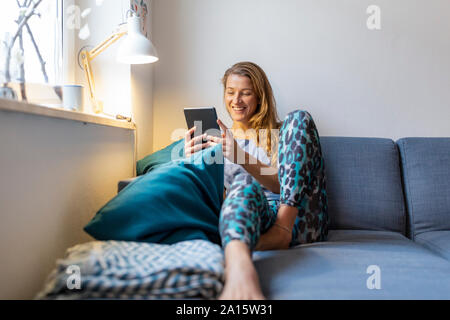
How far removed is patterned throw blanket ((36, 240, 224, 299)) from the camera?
2.17ft

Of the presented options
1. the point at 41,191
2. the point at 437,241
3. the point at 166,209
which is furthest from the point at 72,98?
the point at 437,241

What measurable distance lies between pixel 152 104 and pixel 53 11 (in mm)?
633

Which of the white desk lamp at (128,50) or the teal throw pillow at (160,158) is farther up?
the white desk lamp at (128,50)

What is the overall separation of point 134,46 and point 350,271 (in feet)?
3.21

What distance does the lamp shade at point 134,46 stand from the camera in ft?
4.11

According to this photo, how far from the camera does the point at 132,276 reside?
2.21 feet

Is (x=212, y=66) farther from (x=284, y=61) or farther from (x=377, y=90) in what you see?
(x=377, y=90)

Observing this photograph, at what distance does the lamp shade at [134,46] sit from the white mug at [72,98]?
0.22 m

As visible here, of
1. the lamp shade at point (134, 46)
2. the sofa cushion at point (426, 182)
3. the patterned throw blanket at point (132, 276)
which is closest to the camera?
the patterned throw blanket at point (132, 276)

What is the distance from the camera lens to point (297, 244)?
3.64 ft

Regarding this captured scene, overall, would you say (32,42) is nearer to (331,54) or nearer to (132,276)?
(132,276)

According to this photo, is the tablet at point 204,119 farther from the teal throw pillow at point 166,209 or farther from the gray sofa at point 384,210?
the gray sofa at point 384,210

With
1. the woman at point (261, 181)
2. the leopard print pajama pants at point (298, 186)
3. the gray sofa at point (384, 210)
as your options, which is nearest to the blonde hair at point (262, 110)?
the woman at point (261, 181)

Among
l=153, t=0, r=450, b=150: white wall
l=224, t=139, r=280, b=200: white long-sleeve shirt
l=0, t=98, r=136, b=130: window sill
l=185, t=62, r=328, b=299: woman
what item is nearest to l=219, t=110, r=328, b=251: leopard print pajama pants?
l=185, t=62, r=328, b=299: woman
